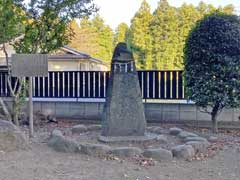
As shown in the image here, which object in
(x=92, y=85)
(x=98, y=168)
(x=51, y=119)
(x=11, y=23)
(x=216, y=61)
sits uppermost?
(x=11, y=23)

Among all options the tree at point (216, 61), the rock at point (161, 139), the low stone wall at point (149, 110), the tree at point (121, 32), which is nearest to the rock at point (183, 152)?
the rock at point (161, 139)

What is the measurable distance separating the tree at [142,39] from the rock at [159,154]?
2344 centimetres

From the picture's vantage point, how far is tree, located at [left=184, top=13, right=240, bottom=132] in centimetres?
796

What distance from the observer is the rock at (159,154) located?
569 cm

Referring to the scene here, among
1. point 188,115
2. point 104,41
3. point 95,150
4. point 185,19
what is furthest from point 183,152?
point 104,41

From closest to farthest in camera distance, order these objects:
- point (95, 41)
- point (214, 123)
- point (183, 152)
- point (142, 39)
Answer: point (183, 152)
point (214, 123)
point (142, 39)
point (95, 41)

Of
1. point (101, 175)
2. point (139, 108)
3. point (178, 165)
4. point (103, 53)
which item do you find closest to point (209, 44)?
point (139, 108)

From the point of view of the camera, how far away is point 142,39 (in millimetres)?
29203

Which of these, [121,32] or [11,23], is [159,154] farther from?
[121,32]

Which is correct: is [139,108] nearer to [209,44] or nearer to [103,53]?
[209,44]

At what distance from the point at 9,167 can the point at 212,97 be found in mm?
4771

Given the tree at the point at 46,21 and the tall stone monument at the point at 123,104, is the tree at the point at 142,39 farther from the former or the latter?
the tall stone monument at the point at 123,104

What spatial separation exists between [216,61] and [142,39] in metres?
A: 21.4

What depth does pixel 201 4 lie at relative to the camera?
33.1 meters
